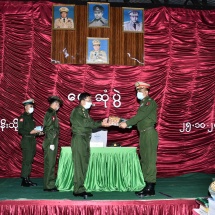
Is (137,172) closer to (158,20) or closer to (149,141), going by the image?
(149,141)

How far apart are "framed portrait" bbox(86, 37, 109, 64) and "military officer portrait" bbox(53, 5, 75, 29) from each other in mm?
476

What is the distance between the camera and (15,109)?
21.6 ft

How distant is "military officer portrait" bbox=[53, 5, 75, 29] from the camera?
6.60 metres

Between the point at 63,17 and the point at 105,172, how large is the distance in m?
3.12

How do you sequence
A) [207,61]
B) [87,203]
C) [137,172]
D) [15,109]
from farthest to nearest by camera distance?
[207,61] < [15,109] < [137,172] < [87,203]

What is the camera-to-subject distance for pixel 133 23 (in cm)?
675

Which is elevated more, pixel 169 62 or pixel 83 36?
pixel 83 36

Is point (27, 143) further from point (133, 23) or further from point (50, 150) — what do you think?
point (133, 23)

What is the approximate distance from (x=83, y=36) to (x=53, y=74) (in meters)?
0.93

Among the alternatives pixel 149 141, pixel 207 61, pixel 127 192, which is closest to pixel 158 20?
pixel 207 61

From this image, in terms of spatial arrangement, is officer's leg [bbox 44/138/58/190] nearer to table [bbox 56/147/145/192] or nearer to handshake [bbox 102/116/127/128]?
table [bbox 56/147/145/192]

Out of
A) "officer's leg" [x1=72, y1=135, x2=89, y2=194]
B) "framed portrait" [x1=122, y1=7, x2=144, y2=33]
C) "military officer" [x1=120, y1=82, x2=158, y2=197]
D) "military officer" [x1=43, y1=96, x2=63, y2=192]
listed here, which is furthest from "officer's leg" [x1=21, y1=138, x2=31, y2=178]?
"framed portrait" [x1=122, y1=7, x2=144, y2=33]

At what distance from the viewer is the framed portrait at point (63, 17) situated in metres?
6.59

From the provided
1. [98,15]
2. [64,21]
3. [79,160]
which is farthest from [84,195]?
[98,15]
